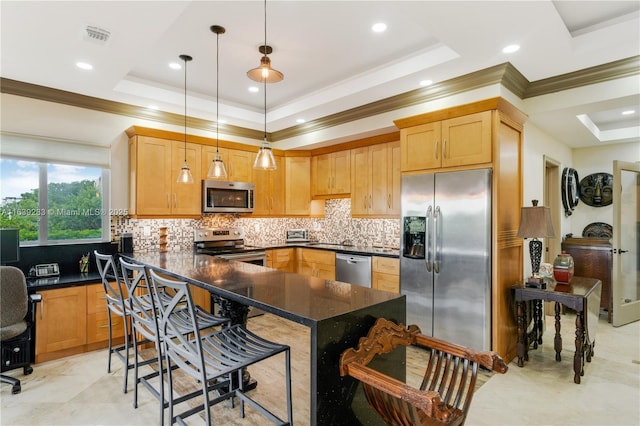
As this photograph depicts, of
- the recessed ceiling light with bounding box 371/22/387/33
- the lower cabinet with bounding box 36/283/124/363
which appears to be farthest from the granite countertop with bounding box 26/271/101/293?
the recessed ceiling light with bounding box 371/22/387/33

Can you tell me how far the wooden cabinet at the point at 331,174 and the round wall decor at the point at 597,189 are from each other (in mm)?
3876

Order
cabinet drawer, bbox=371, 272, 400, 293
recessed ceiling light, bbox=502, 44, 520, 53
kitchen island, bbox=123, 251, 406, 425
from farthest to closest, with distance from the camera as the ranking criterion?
cabinet drawer, bbox=371, 272, 400, 293
recessed ceiling light, bbox=502, 44, 520, 53
kitchen island, bbox=123, 251, 406, 425

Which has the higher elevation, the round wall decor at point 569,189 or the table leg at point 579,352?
the round wall decor at point 569,189

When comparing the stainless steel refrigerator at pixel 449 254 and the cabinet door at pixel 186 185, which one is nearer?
Result: the stainless steel refrigerator at pixel 449 254

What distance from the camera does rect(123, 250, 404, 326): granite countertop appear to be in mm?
1579

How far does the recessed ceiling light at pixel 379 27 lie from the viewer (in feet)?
9.36

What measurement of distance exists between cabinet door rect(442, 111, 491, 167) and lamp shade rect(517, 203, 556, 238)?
0.66 meters

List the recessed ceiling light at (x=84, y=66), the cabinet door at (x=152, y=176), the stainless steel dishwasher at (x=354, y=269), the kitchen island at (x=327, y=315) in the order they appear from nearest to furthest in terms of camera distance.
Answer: the kitchen island at (x=327, y=315) → the recessed ceiling light at (x=84, y=66) → the cabinet door at (x=152, y=176) → the stainless steel dishwasher at (x=354, y=269)

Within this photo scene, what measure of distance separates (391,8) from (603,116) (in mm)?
3882

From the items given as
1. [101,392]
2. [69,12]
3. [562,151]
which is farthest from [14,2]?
[562,151]

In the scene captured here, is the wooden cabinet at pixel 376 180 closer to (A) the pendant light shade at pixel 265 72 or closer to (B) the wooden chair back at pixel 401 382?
(A) the pendant light shade at pixel 265 72

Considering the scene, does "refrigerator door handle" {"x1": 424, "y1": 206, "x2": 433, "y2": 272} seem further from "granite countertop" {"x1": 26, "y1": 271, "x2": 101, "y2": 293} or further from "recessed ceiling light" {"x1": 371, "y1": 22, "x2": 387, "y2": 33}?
"granite countertop" {"x1": 26, "y1": 271, "x2": 101, "y2": 293}

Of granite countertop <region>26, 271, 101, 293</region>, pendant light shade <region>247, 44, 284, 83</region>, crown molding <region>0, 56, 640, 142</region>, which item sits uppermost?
crown molding <region>0, 56, 640, 142</region>

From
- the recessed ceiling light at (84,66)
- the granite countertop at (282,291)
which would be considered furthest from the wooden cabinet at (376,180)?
the recessed ceiling light at (84,66)
